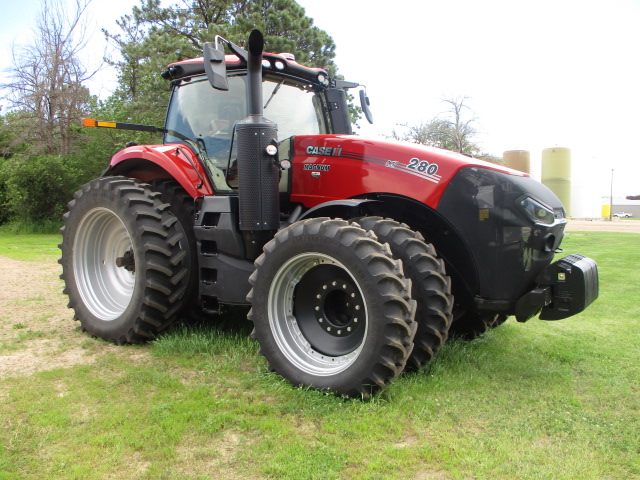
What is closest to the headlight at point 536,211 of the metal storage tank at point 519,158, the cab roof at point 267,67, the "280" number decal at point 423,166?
the "280" number decal at point 423,166

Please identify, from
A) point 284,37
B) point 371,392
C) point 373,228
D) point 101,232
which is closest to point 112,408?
point 371,392

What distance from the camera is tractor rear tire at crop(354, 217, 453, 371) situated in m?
3.69

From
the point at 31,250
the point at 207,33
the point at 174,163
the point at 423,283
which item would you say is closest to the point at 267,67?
the point at 174,163

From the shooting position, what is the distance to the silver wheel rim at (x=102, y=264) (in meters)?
5.32

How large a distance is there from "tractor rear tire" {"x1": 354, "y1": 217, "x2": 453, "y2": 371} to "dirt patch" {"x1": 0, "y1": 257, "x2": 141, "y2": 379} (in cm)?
239

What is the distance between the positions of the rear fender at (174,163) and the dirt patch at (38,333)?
4.99ft

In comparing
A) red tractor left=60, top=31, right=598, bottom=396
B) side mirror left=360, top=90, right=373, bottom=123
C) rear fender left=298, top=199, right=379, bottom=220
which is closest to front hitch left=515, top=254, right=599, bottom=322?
red tractor left=60, top=31, right=598, bottom=396

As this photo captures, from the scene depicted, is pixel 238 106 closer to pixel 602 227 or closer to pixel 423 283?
pixel 423 283

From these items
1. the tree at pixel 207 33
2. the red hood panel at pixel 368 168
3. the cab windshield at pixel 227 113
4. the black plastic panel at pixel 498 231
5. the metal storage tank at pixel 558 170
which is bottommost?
the black plastic panel at pixel 498 231

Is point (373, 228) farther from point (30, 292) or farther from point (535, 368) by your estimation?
point (30, 292)

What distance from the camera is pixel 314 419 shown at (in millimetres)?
3303

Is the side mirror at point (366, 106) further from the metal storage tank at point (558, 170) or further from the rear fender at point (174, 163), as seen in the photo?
the metal storage tank at point (558, 170)

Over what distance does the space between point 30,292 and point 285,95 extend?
4.96 metres

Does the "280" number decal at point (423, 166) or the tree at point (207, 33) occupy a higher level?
the tree at point (207, 33)
